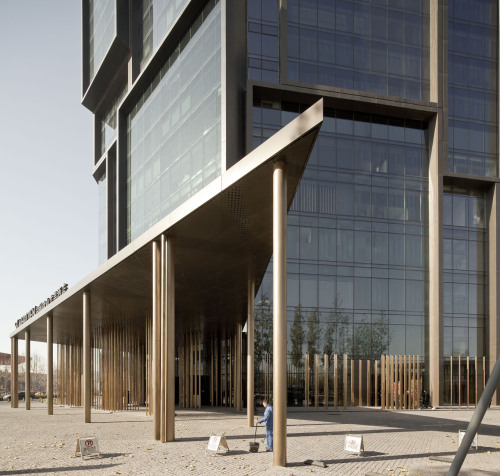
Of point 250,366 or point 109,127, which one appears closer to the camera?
point 250,366

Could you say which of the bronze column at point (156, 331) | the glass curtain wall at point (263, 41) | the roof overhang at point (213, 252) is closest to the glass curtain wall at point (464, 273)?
the glass curtain wall at point (263, 41)

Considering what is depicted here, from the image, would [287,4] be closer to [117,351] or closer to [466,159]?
[466,159]

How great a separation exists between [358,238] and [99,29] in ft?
118

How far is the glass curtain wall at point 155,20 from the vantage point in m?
45.2

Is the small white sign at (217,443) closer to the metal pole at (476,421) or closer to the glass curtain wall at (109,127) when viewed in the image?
the metal pole at (476,421)

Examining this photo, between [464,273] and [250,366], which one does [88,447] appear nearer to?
[250,366]

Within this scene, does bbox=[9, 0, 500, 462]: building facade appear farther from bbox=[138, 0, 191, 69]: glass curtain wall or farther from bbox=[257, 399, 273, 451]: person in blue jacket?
bbox=[257, 399, 273, 451]: person in blue jacket

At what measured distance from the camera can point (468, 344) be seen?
150ft

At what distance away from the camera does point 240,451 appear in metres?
16.8

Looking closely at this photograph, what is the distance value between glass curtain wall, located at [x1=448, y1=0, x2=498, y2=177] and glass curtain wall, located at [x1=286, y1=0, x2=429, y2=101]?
262cm

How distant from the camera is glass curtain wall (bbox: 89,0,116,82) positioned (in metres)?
56.3

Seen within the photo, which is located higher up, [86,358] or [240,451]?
[86,358]

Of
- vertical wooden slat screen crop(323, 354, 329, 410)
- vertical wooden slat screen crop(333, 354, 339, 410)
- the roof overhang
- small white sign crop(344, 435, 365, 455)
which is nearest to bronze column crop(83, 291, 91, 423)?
the roof overhang

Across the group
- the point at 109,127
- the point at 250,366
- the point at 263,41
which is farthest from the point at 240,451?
the point at 109,127
